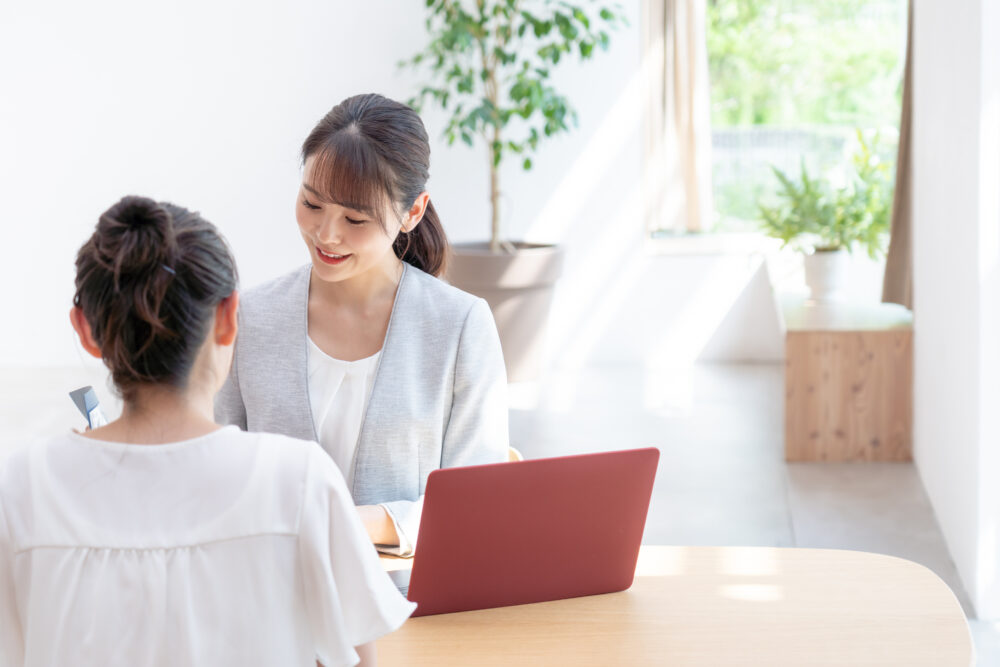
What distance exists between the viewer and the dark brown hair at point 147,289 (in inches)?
37.9

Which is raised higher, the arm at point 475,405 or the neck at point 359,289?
the neck at point 359,289

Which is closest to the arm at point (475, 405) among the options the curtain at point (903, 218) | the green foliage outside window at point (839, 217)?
the curtain at point (903, 218)

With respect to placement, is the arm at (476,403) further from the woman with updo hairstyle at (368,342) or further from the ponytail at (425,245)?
the ponytail at (425,245)

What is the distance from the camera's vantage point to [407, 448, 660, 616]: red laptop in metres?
1.29

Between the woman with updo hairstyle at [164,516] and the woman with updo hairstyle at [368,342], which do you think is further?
the woman with updo hairstyle at [368,342]

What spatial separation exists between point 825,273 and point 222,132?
3099 mm

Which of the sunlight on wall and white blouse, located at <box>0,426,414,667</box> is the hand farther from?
the sunlight on wall

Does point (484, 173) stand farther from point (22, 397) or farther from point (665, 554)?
point (665, 554)

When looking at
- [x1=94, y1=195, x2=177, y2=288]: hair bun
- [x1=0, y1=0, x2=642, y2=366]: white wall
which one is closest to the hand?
[x1=94, y1=195, x2=177, y2=288]: hair bun

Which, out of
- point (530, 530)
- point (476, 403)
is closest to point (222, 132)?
point (476, 403)

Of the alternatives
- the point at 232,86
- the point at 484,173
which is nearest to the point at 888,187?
the point at 484,173

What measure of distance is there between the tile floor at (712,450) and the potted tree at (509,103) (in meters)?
0.42

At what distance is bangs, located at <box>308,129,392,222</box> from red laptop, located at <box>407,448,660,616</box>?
0.54 m

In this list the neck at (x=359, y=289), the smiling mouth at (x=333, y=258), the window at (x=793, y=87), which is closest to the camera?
the smiling mouth at (x=333, y=258)
